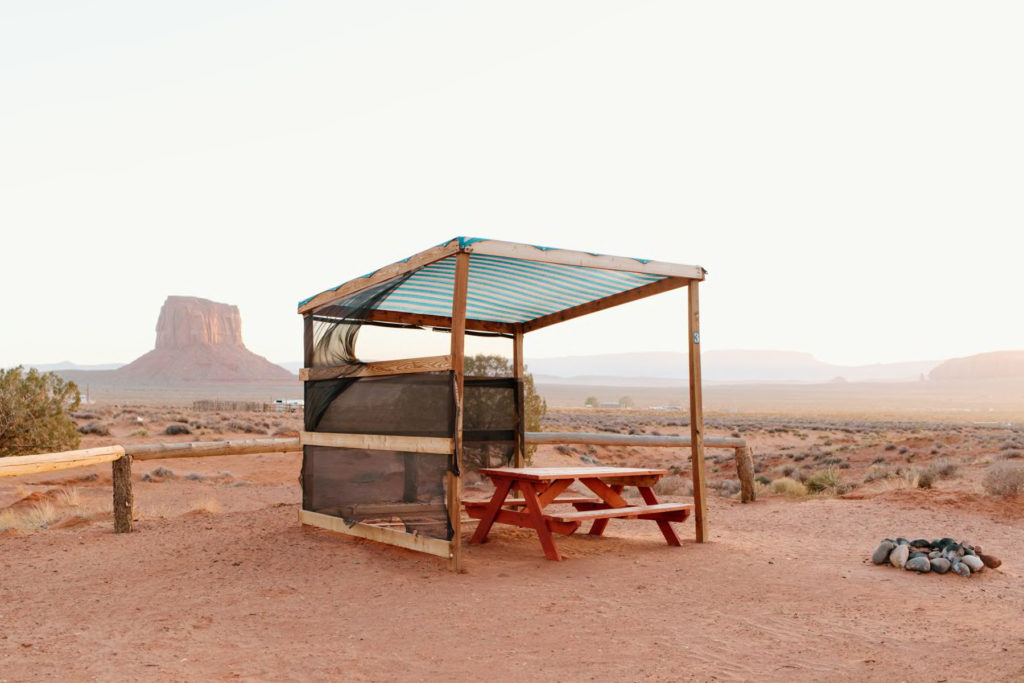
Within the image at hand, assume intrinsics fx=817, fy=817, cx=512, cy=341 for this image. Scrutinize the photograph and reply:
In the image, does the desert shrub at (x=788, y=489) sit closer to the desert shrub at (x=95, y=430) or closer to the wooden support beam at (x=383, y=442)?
the wooden support beam at (x=383, y=442)

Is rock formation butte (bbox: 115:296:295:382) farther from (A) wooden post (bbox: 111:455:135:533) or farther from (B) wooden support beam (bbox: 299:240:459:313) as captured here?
(B) wooden support beam (bbox: 299:240:459:313)

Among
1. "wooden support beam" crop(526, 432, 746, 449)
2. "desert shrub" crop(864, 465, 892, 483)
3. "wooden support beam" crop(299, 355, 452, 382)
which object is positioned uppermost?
"wooden support beam" crop(299, 355, 452, 382)

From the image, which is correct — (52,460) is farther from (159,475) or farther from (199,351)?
(199,351)

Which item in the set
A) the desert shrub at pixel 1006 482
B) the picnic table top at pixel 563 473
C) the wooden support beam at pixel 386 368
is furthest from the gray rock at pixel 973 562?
the desert shrub at pixel 1006 482

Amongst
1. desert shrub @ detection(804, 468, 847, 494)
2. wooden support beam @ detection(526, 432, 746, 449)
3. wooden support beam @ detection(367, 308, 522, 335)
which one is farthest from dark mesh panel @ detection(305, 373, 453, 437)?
desert shrub @ detection(804, 468, 847, 494)

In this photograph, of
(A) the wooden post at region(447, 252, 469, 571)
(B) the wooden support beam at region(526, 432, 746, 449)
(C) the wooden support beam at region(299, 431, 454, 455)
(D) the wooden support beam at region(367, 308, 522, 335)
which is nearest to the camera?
(A) the wooden post at region(447, 252, 469, 571)

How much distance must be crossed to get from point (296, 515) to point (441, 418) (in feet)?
11.0

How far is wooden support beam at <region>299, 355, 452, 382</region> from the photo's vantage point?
645cm

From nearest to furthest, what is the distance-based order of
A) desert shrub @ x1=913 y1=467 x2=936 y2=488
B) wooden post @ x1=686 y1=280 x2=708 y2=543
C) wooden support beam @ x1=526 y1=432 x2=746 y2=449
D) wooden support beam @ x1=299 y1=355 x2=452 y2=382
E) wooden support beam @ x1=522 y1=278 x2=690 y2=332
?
1. wooden support beam @ x1=299 y1=355 x2=452 y2=382
2. wooden post @ x1=686 y1=280 x2=708 y2=543
3. wooden support beam @ x1=522 y1=278 x2=690 y2=332
4. wooden support beam @ x1=526 y1=432 x2=746 y2=449
5. desert shrub @ x1=913 y1=467 x2=936 y2=488

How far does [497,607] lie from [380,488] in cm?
225

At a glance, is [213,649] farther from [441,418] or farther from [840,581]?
[840,581]

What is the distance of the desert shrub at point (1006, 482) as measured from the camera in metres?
10.7

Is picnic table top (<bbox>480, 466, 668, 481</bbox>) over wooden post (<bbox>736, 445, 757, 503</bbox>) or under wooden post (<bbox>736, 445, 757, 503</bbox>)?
over

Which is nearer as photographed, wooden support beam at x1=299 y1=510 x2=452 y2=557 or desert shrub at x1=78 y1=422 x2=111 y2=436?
wooden support beam at x1=299 y1=510 x2=452 y2=557
